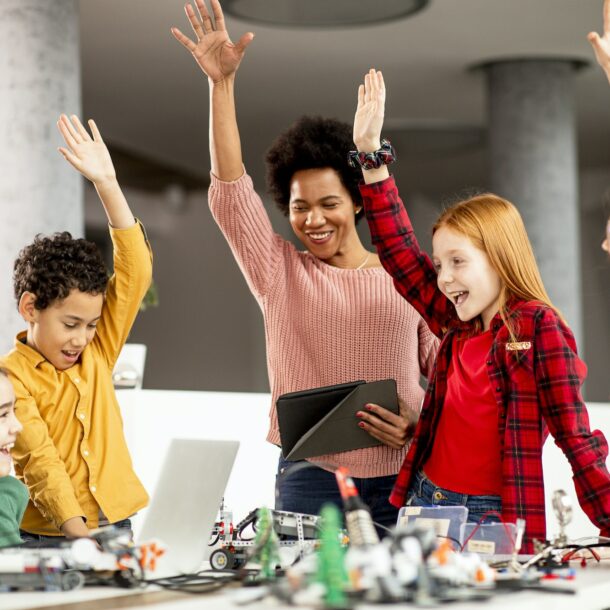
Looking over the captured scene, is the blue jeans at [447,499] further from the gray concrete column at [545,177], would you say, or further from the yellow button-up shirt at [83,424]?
the gray concrete column at [545,177]


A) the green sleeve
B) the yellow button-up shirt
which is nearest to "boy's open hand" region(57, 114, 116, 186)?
the yellow button-up shirt

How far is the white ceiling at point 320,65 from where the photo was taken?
7.16 m

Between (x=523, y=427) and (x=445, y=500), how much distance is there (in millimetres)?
228

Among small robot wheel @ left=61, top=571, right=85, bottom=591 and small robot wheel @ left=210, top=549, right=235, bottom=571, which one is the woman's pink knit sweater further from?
small robot wheel @ left=61, top=571, right=85, bottom=591

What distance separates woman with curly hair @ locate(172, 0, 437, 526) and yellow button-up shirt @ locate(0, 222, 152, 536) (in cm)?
28

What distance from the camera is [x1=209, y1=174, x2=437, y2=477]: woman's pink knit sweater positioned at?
2.50 m

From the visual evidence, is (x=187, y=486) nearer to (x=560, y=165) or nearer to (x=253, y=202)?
(x=253, y=202)

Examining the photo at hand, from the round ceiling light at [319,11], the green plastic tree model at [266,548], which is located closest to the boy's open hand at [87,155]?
the green plastic tree model at [266,548]

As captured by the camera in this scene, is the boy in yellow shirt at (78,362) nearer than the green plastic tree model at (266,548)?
No

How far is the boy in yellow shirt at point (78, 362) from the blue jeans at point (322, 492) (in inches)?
13.8

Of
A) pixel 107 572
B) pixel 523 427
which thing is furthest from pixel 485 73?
pixel 107 572

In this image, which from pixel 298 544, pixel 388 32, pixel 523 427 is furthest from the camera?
pixel 388 32

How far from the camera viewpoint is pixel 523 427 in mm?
2008

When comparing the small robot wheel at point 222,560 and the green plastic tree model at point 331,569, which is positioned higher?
the green plastic tree model at point 331,569
